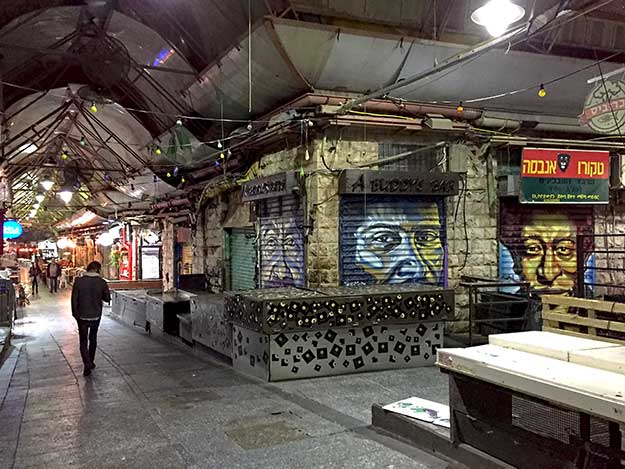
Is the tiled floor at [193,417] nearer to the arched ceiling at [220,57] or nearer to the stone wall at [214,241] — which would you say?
the arched ceiling at [220,57]

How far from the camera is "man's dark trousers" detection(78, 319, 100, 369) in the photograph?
340 inches

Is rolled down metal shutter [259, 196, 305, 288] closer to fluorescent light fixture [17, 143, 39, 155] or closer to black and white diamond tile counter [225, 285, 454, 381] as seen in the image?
black and white diamond tile counter [225, 285, 454, 381]

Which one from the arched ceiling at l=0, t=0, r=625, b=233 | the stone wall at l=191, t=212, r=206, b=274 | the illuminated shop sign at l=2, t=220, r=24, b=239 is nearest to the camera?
the arched ceiling at l=0, t=0, r=625, b=233

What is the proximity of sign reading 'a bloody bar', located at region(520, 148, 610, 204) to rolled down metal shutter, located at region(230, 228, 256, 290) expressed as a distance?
20.9ft

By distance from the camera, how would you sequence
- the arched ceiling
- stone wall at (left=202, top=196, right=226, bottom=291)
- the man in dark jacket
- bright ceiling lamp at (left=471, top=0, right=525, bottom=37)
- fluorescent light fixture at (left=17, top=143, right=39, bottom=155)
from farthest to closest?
fluorescent light fixture at (left=17, top=143, right=39, bottom=155) < stone wall at (left=202, top=196, right=226, bottom=291) < the arched ceiling < the man in dark jacket < bright ceiling lamp at (left=471, top=0, right=525, bottom=37)

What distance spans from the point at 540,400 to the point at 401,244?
275 inches

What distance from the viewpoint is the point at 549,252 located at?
11.7m

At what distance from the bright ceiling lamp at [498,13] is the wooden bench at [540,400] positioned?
3005mm

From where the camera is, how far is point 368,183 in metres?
9.73

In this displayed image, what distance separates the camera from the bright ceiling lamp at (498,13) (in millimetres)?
5012

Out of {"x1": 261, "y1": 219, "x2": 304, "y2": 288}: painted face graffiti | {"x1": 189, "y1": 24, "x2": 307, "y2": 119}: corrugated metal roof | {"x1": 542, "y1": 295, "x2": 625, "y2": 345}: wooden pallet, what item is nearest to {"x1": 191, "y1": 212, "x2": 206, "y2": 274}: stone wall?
{"x1": 189, "y1": 24, "x2": 307, "y2": 119}: corrugated metal roof

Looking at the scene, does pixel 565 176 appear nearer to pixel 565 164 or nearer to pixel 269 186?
pixel 565 164

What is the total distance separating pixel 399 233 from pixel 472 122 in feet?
9.30

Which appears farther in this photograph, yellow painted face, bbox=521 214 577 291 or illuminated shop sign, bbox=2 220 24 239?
illuminated shop sign, bbox=2 220 24 239
